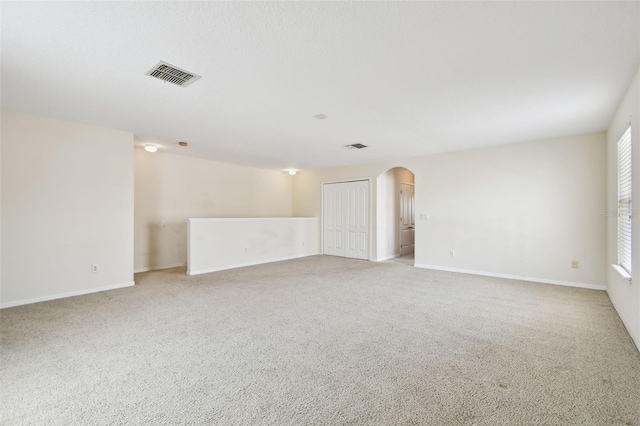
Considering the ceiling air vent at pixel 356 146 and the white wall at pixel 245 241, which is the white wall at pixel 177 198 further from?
the ceiling air vent at pixel 356 146

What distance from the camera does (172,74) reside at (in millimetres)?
2596

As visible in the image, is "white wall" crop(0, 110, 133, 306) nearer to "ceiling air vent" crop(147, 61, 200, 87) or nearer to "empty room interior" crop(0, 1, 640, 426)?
"empty room interior" crop(0, 1, 640, 426)

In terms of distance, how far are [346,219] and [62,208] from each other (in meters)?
5.57

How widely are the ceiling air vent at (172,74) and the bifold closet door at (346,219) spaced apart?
5.09 m

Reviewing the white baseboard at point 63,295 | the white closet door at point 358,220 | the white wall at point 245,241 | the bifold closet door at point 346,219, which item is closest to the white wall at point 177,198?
the white wall at point 245,241

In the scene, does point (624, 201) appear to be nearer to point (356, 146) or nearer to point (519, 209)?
point (519, 209)

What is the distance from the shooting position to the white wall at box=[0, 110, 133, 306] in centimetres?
362

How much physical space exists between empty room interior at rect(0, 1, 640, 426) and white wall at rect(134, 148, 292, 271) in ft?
0.19

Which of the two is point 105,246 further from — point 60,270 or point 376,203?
point 376,203

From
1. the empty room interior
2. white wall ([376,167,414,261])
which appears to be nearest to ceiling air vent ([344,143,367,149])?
the empty room interior

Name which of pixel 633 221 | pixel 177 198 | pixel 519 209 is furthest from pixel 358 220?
pixel 633 221

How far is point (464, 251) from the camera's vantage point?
18.5 ft

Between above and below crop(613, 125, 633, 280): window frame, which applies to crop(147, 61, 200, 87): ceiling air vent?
above

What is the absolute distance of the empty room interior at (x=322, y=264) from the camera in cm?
181
